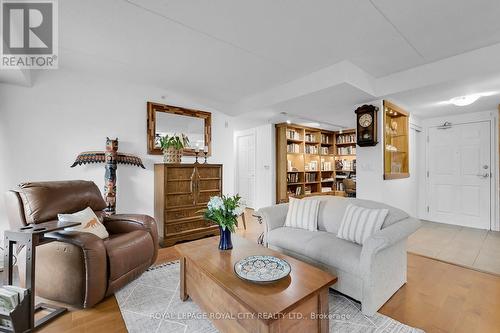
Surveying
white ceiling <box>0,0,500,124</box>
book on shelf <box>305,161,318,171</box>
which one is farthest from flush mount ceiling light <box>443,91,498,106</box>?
book on shelf <box>305,161,318,171</box>

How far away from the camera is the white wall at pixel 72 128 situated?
8.52ft

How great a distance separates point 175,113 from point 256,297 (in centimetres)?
319

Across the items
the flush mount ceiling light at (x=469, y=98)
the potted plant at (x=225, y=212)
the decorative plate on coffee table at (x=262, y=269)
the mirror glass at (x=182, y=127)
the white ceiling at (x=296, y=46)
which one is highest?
the white ceiling at (x=296, y=46)

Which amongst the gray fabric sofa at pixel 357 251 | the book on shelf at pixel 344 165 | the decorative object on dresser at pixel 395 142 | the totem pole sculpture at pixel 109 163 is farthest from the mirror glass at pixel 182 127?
the book on shelf at pixel 344 165

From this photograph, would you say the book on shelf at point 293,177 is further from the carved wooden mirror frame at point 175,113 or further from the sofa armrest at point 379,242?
the sofa armrest at point 379,242

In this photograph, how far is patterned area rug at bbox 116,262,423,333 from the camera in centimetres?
161

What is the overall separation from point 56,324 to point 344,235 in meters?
2.38

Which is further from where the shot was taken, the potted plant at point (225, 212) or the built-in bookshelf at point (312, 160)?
the built-in bookshelf at point (312, 160)

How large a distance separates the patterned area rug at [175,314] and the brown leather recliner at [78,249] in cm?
19

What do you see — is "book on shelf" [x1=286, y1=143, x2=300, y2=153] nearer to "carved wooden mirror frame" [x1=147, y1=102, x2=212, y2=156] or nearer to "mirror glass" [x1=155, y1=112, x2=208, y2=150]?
"carved wooden mirror frame" [x1=147, y1=102, x2=212, y2=156]

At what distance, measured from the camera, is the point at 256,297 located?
4.06 ft

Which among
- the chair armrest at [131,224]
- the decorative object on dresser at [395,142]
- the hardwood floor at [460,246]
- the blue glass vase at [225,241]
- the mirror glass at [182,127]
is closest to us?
the blue glass vase at [225,241]

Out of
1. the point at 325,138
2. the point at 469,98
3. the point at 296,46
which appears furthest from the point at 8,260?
the point at 325,138

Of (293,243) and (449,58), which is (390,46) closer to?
(449,58)
